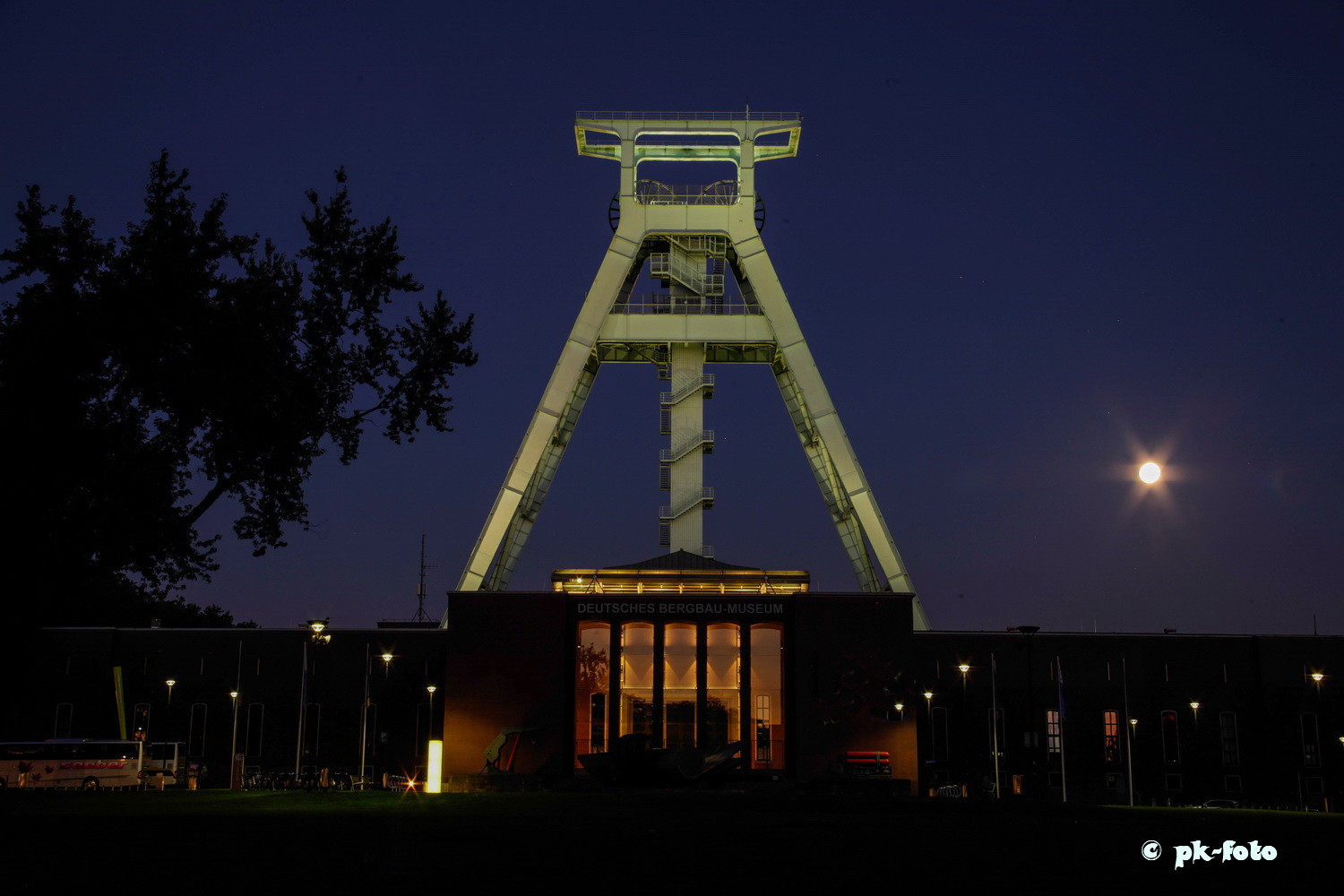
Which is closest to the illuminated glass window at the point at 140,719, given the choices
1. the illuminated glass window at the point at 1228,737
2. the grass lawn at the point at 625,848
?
the grass lawn at the point at 625,848

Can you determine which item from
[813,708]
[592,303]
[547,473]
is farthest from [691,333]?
[813,708]

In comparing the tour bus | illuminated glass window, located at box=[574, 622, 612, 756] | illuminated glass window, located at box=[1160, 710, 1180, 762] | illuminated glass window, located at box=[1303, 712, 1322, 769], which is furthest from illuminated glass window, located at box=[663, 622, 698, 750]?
illuminated glass window, located at box=[1303, 712, 1322, 769]

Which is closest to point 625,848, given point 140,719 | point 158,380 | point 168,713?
point 158,380

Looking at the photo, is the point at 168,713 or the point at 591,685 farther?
the point at 168,713

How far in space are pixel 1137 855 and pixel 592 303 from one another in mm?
44778

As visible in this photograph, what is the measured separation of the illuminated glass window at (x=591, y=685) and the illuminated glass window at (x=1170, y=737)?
24.3m

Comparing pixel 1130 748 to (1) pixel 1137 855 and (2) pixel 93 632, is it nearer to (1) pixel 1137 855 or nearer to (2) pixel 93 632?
(1) pixel 1137 855

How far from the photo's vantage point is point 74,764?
47.0 metres

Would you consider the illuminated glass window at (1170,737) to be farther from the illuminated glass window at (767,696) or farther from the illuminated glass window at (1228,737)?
the illuminated glass window at (767,696)

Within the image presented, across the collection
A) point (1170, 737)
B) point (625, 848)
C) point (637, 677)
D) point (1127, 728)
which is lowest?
point (625, 848)

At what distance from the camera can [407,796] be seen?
29.9 meters

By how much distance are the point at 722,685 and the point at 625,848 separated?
33570 mm

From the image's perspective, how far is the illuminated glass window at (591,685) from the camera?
49062mm

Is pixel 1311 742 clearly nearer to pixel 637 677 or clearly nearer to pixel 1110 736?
pixel 1110 736
